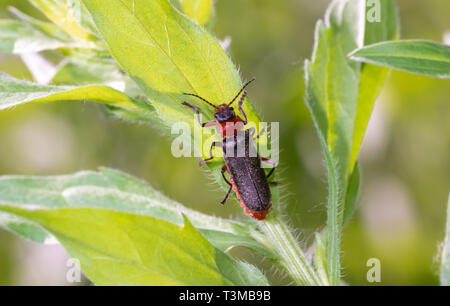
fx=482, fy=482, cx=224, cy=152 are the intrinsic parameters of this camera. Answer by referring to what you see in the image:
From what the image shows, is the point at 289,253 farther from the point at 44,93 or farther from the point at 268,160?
the point at 44,93

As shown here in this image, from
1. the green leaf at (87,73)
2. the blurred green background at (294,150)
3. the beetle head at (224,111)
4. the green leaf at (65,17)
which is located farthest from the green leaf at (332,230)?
the blurred green background at (294,150)

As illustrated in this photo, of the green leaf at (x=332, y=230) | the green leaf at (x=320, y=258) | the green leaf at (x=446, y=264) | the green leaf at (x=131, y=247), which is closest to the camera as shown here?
the green leaf at (x=131, y=247)

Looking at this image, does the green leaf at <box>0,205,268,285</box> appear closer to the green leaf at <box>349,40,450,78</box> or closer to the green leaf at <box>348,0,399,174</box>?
the green leaf at <box>349,40,450,78</box>

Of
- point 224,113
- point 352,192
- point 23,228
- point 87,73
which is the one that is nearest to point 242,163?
point 224,113

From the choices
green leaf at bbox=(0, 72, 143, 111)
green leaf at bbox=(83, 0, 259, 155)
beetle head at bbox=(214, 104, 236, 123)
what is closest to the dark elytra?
beetle head at bbox=(214, 104, 236, 123)

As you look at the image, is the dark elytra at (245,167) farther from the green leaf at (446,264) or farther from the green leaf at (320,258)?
the green leaf at (446,264)
